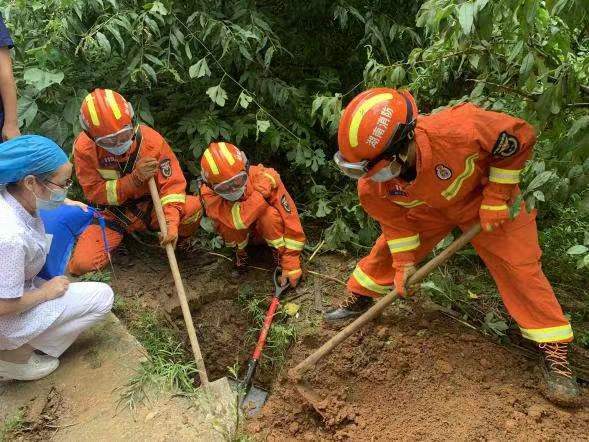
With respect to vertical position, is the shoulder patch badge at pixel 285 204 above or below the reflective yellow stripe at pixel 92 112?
below

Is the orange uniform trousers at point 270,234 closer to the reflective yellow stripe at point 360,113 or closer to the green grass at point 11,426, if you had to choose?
the reflective yellow stripe at point 360,113

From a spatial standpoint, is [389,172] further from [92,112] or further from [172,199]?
[92,112]

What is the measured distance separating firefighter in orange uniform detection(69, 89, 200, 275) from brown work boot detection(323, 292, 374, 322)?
1270 mm

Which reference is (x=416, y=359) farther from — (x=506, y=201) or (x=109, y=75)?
(x=109, y=75)

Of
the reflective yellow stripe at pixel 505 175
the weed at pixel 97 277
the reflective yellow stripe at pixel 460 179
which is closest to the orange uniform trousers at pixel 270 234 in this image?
the weed at pixel 97 277

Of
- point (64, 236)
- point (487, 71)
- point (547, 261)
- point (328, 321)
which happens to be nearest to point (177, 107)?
point (64, 236)

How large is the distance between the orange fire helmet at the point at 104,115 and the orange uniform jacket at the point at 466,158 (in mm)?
1875

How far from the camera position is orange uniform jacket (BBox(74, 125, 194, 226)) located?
11.6 ft

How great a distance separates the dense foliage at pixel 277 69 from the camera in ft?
8.51

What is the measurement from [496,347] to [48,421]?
252 centimetres

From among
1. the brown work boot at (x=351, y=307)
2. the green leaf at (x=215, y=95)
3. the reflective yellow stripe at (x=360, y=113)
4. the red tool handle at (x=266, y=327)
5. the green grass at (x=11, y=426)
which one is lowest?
the red tool handle at (x=266, y=327)

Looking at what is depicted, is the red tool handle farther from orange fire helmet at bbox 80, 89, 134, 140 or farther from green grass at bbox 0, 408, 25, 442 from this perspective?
orange fire helmet at bbox 80, 89, 134, 140

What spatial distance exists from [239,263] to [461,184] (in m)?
2.10

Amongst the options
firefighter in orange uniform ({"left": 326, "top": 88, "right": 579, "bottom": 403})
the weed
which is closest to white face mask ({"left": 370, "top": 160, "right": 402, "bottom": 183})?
firefighter in orange uniform ({"left": 326, "top": 88, "right": 579, "bottom": 403})
